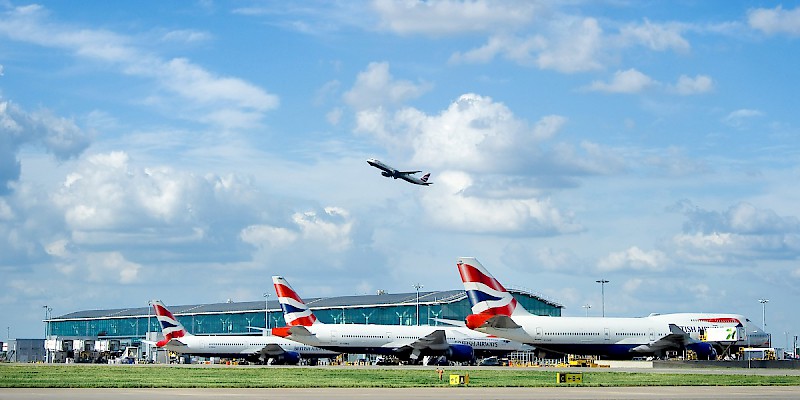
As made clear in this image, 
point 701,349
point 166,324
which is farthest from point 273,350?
point 701,349

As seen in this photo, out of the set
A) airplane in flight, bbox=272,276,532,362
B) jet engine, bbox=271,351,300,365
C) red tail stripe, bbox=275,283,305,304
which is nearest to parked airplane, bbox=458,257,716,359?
airplane in flight, bbox=272,276,532,362

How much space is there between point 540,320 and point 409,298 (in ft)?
267

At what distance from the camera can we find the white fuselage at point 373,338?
108875 mm

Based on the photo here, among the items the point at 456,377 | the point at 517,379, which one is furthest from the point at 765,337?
the point at 456,377

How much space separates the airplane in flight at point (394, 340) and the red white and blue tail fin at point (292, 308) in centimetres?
11

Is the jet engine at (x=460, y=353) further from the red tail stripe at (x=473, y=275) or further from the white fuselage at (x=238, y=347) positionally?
the red tail stripe at (x=473, y=275)

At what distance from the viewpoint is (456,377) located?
5525 cm

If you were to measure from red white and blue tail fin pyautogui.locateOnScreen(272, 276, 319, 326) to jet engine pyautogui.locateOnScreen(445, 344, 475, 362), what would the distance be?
16161mm

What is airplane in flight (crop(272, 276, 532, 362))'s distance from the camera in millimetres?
108688

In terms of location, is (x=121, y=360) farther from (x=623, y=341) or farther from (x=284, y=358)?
(x=623, y=341)

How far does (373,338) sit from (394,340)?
2.32m

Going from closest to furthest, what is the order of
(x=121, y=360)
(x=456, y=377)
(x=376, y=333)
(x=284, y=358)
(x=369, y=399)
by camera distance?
(x=369, y=399), (x=456, y=377), (x=376, y=333), (x=284, y=358), (x=121, y=360)

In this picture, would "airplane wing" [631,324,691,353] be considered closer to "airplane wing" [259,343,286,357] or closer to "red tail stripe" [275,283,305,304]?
"red tail stripe" [275,283,305,304]

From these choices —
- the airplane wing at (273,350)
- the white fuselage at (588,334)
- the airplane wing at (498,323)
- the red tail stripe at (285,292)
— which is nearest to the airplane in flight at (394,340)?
the red tail stripe at (285,292)
